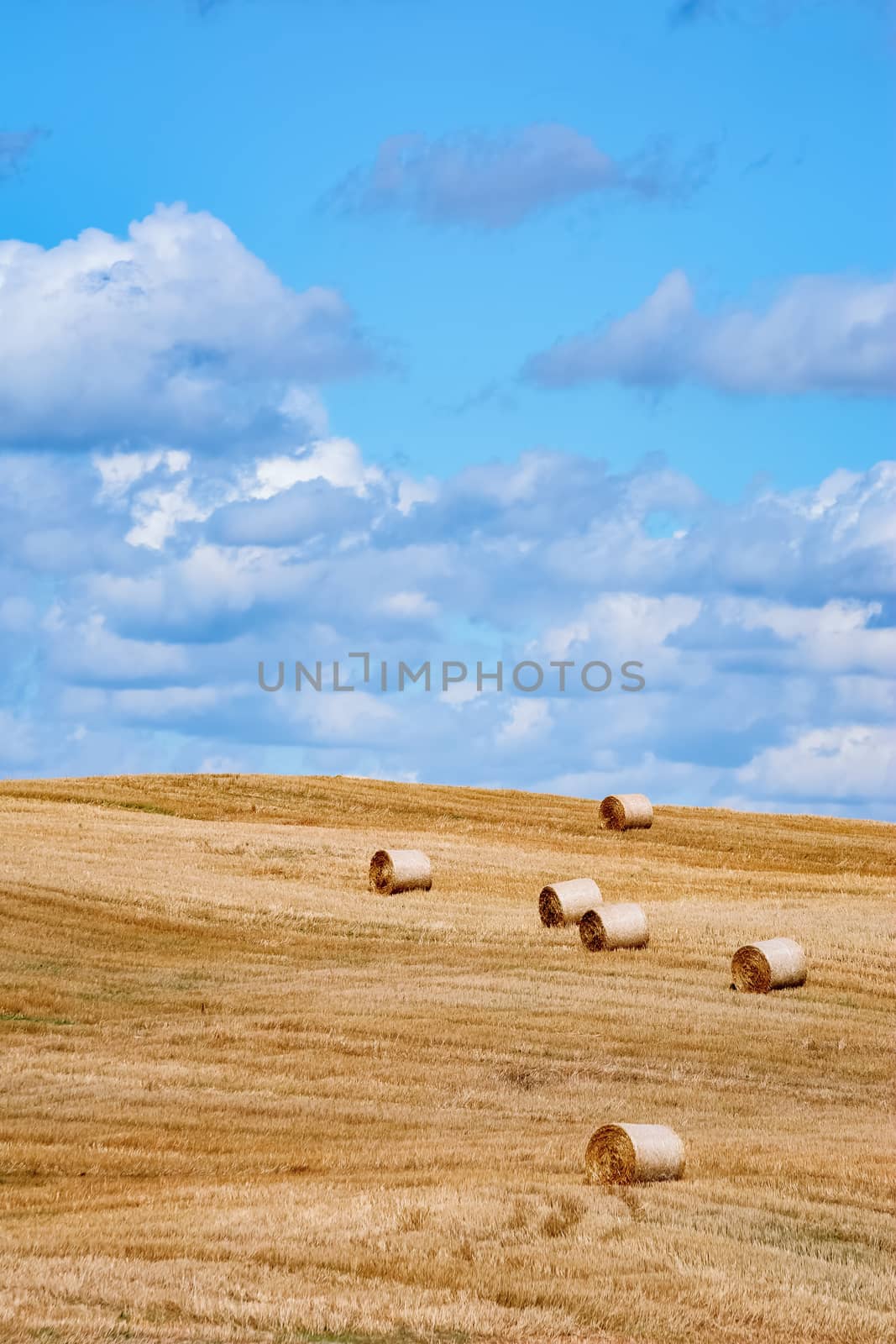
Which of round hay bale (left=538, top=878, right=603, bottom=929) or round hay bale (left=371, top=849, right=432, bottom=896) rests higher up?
round hay bale (left=371, top=849, right=432, bottom=896)

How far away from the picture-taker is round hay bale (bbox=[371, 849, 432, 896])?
106ft

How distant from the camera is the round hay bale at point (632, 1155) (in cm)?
1399

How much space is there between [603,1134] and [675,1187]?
854 millimetres

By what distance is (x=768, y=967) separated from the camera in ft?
82.8

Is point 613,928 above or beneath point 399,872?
beneath

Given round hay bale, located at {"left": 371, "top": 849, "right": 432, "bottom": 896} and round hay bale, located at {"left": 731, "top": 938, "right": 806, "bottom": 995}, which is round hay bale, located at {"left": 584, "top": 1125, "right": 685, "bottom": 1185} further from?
round hay bale, located at {"left": 371, "top": 849, "right": 432, "bottom": 896}

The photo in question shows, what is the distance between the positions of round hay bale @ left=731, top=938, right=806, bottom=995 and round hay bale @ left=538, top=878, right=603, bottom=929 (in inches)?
165

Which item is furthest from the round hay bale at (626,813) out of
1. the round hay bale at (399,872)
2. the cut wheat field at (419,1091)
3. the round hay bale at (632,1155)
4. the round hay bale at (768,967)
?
the round hay bale at (632,1155)

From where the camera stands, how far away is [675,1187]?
13836 mm

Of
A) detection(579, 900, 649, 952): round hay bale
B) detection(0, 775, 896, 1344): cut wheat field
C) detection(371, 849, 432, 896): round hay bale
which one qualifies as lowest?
detection(0, 775, 896, 1344): cut wheat field

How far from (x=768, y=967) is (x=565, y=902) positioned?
505cm

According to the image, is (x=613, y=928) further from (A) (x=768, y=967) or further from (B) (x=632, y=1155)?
(B) (x=632, y=1155)

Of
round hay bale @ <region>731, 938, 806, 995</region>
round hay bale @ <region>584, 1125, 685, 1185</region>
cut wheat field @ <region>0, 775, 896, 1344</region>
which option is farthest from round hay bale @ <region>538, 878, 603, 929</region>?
round hay bale @ <region>584, 1125, 685, 1185</region>

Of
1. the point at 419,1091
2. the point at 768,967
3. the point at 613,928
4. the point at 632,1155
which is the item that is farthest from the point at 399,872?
the point at 632,1155
